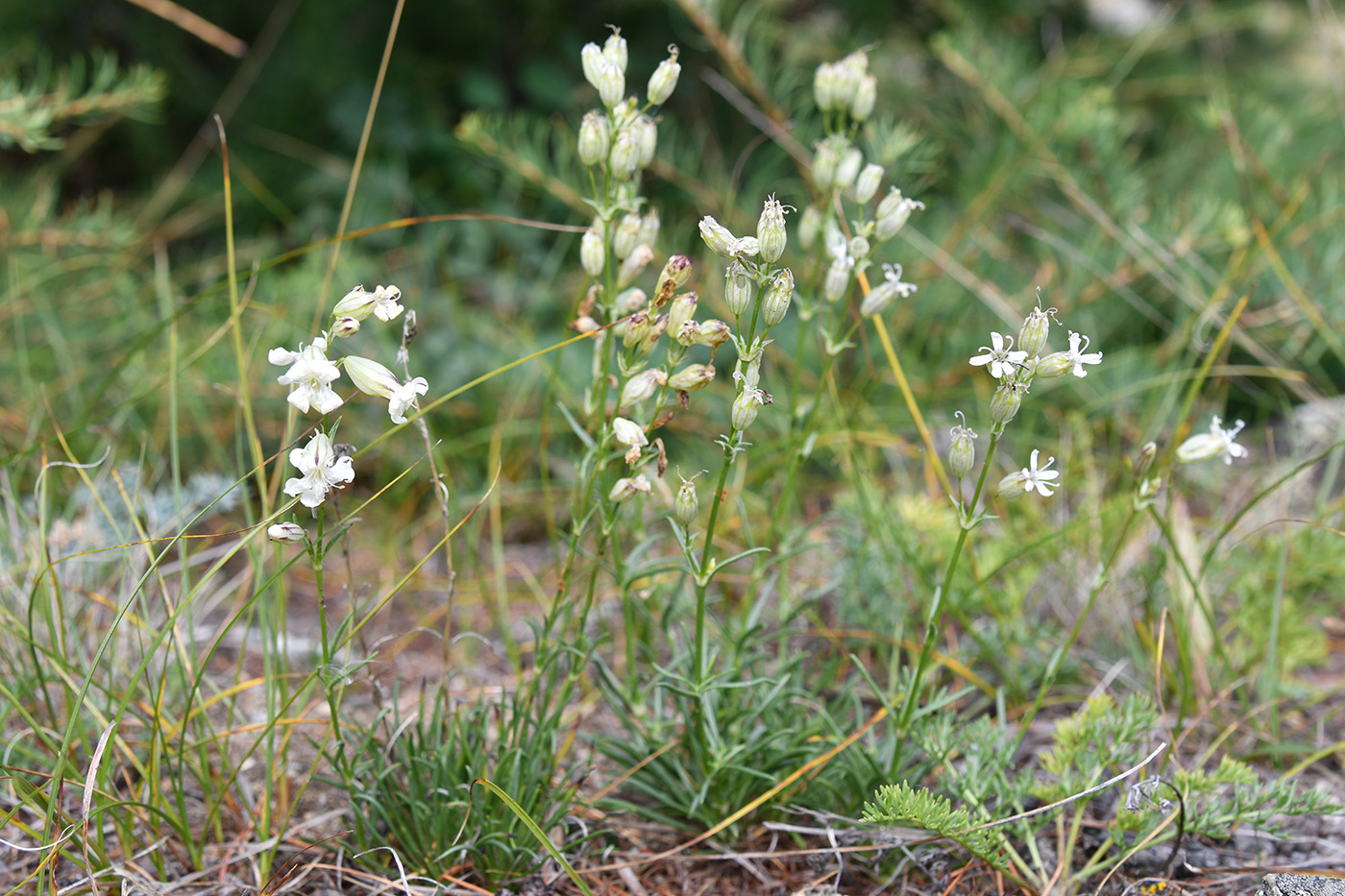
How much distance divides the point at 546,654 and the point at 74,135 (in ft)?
9.59

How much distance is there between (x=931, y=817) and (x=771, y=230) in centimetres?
70

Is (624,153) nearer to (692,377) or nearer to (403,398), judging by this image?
(692,377)

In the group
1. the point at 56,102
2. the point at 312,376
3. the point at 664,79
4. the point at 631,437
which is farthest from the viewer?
the point at 56,102

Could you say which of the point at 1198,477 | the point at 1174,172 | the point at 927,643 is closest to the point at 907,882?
the point at 927,643

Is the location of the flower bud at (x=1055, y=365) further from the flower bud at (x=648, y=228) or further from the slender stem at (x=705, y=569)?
the flower bud at (x=648, y=228)

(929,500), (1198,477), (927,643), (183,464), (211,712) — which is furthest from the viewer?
(183,464)

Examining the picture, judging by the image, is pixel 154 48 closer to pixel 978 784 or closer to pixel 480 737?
pixel 480 737

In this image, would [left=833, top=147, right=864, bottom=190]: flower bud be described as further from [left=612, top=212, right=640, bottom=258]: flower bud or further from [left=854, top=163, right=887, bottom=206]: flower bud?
[left=612, top=212, right=640, bottom=258]: flower bud

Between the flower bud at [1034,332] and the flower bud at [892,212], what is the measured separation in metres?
0.32

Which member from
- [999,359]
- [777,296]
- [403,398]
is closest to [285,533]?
[403,398]

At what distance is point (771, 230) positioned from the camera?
0.98 metres

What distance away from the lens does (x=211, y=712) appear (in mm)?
1673

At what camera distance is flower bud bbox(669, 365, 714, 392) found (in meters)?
1.09

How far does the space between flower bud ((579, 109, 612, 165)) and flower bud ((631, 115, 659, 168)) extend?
0.12 feet
